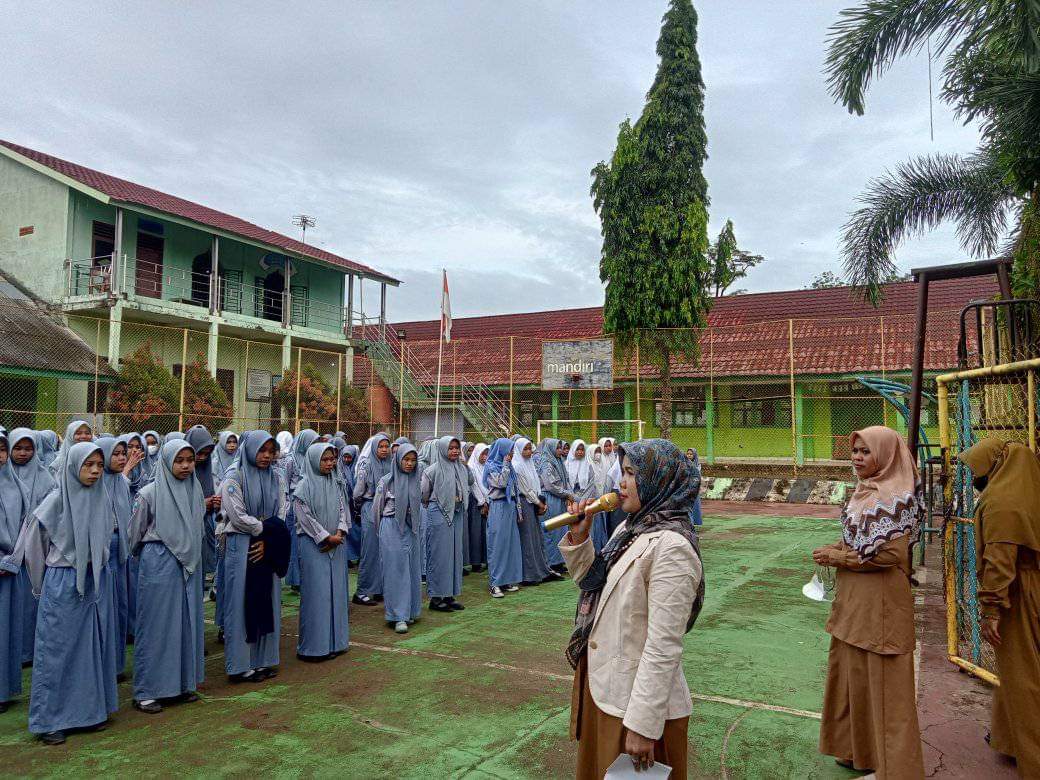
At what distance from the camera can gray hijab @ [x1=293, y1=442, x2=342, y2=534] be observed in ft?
18.1

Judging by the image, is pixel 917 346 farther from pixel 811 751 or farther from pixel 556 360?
pixel 556 360

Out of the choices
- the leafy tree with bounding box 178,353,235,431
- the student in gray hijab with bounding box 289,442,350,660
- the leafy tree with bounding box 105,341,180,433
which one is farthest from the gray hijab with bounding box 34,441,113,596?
the leafy tree with bounding box 178,353,235,431

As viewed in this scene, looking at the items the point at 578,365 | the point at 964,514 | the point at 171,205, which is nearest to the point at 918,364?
the point at 964,514

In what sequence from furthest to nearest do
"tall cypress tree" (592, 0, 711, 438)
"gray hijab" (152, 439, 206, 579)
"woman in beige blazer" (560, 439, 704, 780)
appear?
"tall cypress tree" (592, 0, 711, 438)
"gray hijab" (152, 439, 206, 579)
"woman in beige blazer" (560, 439, 704, 780)

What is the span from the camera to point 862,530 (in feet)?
11.0

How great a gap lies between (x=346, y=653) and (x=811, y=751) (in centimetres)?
A: 337

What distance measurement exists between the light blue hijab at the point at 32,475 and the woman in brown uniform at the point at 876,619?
5.07 m

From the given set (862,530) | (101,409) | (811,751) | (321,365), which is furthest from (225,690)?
(321,365)

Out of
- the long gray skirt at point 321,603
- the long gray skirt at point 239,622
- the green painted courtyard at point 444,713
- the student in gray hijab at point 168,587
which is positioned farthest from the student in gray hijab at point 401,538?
the student in gray hijab at point 168,587

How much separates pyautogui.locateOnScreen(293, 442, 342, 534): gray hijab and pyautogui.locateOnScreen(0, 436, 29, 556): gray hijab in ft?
5.68

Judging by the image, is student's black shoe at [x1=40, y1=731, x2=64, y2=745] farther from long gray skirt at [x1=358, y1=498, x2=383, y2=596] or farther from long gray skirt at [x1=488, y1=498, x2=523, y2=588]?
long gray skirt at [x1=488, y1=498, x2=523, y2=588]

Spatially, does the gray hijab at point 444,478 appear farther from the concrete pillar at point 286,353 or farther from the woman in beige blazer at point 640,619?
the concrete pillar at point 286,353

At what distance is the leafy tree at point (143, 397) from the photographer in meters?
12.7

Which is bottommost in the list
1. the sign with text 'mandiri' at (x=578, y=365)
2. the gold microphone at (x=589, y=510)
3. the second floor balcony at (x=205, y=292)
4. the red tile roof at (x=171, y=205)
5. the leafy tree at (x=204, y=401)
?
the gold microphone at (x=589, y=510)
